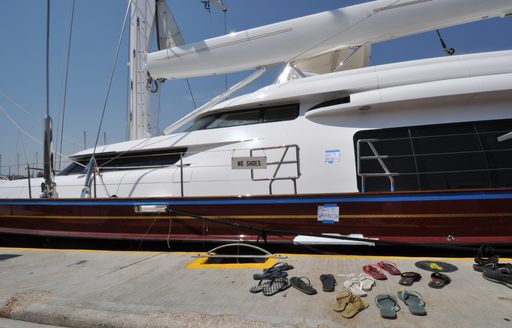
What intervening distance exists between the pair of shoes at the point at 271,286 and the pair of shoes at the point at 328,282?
0.95ft

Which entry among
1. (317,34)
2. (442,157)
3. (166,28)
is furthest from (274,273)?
(166,28)

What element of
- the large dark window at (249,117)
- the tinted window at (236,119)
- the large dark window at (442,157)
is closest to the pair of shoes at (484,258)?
the large dark window at (442,157)

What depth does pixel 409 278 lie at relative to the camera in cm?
263

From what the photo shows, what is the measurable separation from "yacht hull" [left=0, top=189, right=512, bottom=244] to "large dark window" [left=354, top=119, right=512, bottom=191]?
492mm

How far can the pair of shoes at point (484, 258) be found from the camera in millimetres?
2912

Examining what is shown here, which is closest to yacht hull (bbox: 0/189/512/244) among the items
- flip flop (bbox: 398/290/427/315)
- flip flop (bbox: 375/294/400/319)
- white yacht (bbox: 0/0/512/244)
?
white yacht (bbox: 0/0/512/244)

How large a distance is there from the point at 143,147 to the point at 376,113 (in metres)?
3.89

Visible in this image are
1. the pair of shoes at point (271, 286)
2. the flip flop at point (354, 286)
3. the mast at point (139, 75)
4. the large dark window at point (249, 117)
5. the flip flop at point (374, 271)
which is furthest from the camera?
the mast at point (139, 75)

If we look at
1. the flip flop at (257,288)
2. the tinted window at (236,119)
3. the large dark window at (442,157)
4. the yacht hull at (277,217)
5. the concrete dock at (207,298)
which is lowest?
the concrete dock at (207,298)

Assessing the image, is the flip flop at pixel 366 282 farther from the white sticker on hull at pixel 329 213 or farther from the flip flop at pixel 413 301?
the white sticker on hull at pixel 329 213

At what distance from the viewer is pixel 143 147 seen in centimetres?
565

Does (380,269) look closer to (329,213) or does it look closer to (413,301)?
(413,301)

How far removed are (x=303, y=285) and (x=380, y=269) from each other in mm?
843

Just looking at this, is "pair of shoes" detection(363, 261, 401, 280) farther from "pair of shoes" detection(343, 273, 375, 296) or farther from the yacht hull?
the yacht hull
